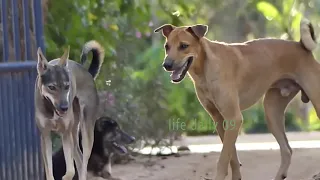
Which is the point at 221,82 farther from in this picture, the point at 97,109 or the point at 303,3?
the point at 303,3

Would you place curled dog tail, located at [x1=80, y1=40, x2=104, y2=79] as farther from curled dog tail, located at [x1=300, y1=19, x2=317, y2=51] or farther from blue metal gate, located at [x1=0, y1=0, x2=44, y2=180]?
curled dog tail, located at [x1=300, y1=19, x2=317, y2=51]

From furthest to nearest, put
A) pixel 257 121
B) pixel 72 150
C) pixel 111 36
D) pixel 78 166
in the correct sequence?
pixel 257 121 < pixel 111 36 < pixel 78 166 < pixel 72 150

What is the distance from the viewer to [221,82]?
5.81m

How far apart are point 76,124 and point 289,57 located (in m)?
2.07

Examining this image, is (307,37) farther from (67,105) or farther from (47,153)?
(47,153)

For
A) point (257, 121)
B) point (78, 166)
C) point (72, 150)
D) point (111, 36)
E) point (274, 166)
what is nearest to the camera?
point (72, 150)

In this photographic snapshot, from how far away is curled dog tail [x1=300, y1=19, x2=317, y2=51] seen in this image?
6348 millimetres


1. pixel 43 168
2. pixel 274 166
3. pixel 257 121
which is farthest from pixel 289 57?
pixel 257 121

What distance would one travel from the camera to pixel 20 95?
19.1 feet

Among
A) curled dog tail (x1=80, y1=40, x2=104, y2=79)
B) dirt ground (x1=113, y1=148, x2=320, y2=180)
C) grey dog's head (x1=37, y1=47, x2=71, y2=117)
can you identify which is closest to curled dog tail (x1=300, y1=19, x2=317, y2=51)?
dirt ground (x1=113, y1=148, x2=320, y2=180)

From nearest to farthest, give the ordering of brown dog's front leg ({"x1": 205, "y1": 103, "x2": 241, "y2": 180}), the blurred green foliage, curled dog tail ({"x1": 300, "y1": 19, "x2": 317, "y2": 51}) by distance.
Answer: brown dog's front leg ({"x1": 205, "y1": 103, "x2": 241, "y2": 180}), curled dog tail ({"x1": 300, "y1": 19, "x2": 317, "y2": 51}), the blurred green foliage

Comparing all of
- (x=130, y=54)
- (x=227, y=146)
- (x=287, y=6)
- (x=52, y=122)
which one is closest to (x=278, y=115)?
(x=227, y=146)

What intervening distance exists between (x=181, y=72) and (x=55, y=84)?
3.46 feet

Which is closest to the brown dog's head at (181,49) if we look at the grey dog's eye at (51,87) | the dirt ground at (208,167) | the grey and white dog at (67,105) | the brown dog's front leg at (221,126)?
the brown dog's front leg at (221,126)
